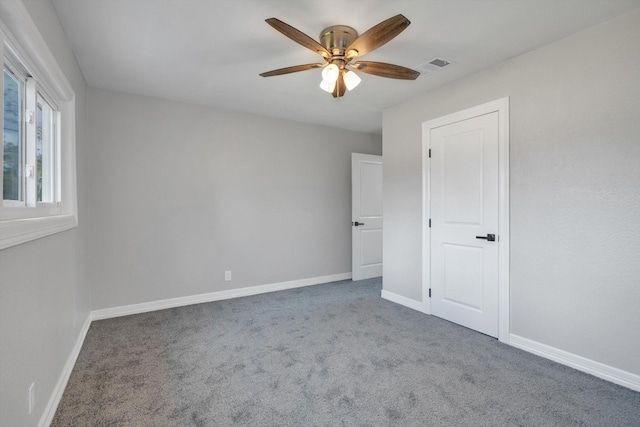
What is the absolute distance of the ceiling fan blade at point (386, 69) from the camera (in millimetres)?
2256

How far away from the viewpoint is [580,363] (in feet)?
7.45

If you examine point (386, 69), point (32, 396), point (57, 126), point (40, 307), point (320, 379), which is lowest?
point (320, 379)

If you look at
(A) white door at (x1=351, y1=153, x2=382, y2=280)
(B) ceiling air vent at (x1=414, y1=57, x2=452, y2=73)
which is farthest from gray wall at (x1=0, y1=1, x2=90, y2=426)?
(A) white door at (x1=351, y1=153, x2=382, y2=280)

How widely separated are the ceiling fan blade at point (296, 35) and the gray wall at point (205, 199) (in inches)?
88.5

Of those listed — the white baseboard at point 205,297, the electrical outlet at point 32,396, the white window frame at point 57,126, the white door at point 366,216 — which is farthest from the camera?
the white door at point 366,216

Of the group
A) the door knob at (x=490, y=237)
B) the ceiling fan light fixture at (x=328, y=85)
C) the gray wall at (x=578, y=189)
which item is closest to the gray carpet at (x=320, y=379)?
the gray wall at (x=578, y=189)

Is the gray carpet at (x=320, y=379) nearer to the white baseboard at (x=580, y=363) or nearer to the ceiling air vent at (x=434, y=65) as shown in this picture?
the white baseboard at (x=580, y=363)

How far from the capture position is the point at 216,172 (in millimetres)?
3959

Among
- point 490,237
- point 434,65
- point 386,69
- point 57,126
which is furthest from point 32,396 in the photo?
point 434,65

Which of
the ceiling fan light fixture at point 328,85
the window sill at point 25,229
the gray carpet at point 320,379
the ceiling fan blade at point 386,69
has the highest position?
the ceiling fan blade at point 386,69

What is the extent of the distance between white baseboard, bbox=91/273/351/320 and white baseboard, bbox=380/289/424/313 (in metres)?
1.09

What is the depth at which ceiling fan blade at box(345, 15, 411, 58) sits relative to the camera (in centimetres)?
173

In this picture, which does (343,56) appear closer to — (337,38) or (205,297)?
(337,38)

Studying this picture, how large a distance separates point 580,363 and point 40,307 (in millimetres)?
3434
